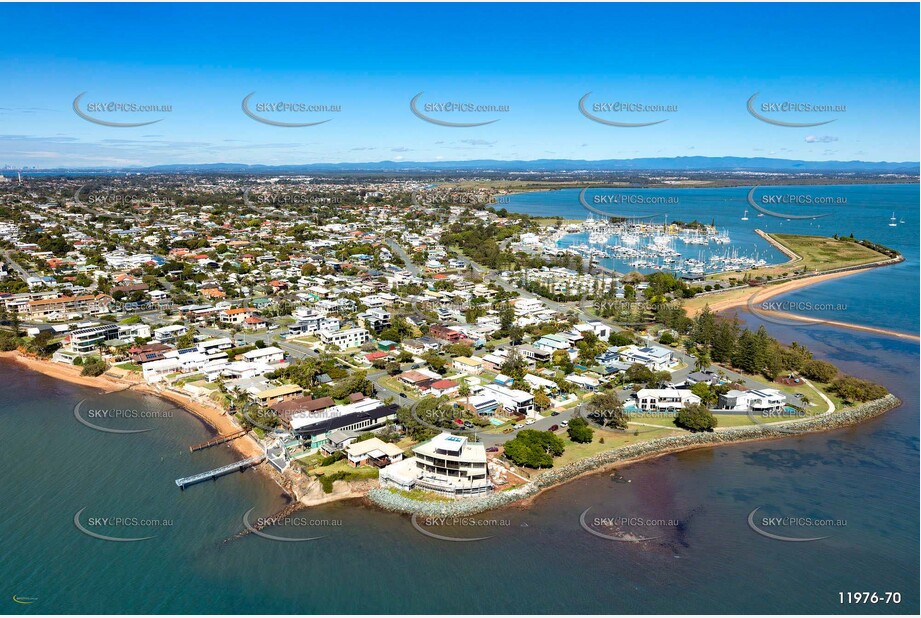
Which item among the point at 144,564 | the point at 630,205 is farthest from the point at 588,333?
the point at 630,205

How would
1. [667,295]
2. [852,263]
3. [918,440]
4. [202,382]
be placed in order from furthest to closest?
[852,263] < [667,295] < [202,382] < [918,440]

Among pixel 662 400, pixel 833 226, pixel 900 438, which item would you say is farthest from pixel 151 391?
pixel 833 226

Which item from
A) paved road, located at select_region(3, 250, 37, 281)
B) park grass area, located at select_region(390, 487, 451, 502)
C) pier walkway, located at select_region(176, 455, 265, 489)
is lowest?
pier walkway, located at select_region(176, 455, 265, 489)

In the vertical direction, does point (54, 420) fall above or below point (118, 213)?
below

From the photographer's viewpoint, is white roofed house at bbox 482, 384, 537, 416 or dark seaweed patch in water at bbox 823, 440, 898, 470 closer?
dark seaweed patch in water at bbox 823, 440, 898, 470

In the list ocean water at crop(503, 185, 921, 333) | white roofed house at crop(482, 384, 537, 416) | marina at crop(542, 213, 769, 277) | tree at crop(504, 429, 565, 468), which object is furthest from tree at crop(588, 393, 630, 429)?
marina at crop(542, 213, 769, 277)

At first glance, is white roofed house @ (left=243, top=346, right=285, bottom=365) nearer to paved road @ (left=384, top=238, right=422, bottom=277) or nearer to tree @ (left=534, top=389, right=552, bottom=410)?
tree @ (left=534, top=389, right=552, bottom=410)

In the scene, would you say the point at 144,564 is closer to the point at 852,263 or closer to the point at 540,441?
the point at 540,441

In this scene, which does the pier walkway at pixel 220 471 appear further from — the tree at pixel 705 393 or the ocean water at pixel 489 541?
the tree at pixel 705 393
